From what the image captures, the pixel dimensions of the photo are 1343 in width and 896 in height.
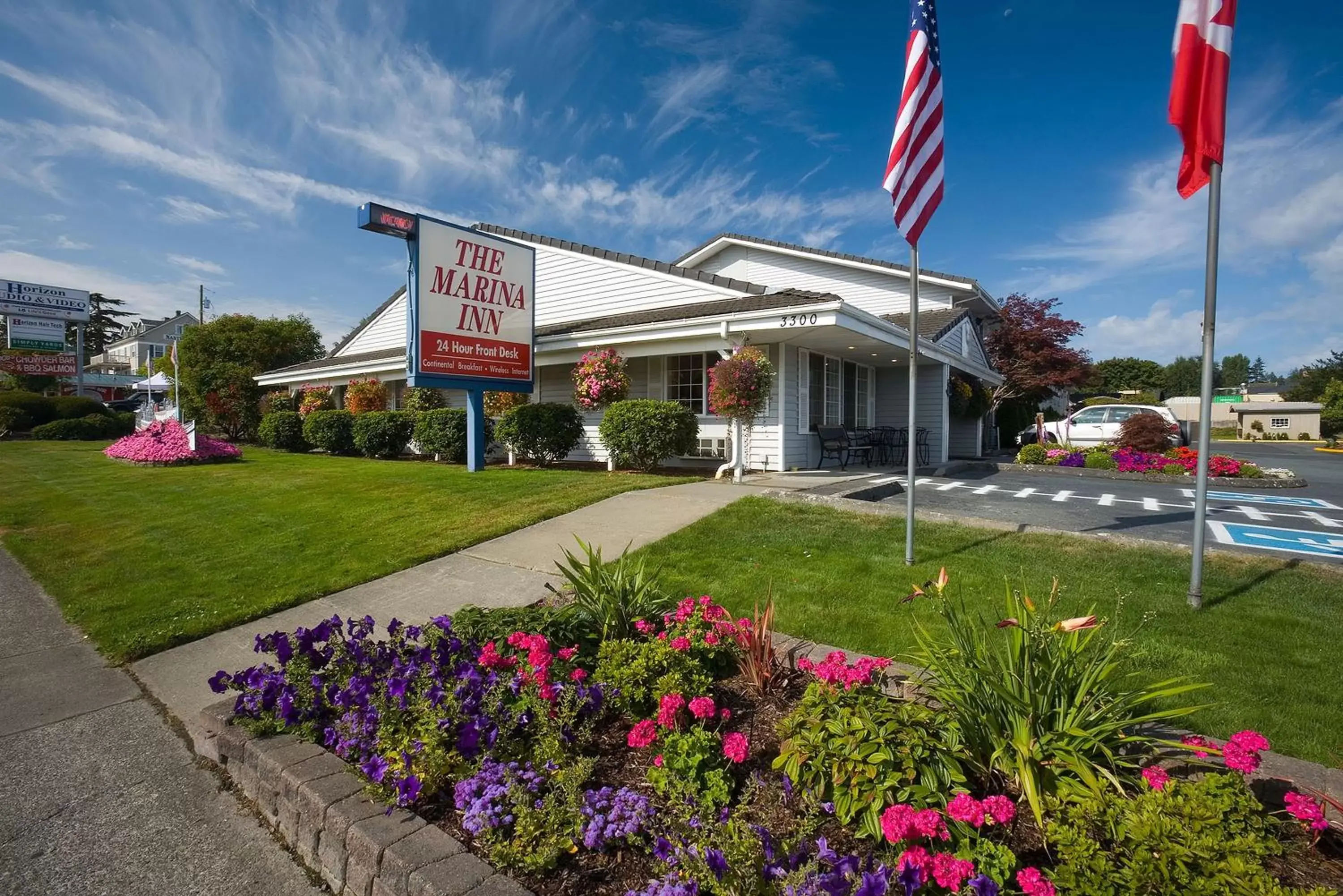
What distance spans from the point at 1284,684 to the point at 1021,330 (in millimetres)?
23881

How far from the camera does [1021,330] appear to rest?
23.7 m

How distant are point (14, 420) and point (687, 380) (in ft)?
88.0

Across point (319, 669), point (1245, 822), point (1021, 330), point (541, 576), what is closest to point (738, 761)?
point (1245, 822)

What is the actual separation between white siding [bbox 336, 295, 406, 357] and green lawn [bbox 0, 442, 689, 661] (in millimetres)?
8922

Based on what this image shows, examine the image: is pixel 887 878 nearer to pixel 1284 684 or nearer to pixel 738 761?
pixel 738 761

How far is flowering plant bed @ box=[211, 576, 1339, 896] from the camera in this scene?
152 centimetres

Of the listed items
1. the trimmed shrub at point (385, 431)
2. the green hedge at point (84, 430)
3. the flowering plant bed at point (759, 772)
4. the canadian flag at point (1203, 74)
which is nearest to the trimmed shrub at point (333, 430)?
the trimmed shrub at point (385, 431)

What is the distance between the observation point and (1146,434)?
526 inches

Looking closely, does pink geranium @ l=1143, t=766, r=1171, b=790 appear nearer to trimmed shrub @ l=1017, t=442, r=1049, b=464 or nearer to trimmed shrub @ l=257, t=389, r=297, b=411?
trimmed shrub @ l=1017, t=442, r=1049, b=464

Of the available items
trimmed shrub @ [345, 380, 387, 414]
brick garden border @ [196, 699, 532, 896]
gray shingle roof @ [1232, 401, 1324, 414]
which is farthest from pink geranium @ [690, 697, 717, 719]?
gray shingle roof @ [1232, 401, 1324, 414]

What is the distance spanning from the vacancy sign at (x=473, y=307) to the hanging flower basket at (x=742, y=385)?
4209 mm

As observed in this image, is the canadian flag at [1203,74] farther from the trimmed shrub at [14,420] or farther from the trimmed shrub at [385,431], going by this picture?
the trimmed shrub at [14,420]

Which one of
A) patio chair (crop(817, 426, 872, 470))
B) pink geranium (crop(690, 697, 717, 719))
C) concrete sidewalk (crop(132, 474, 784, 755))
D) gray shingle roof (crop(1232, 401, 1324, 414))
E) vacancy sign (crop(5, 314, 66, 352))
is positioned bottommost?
concrete sidewalk (crop(132, 474, 784, 755))

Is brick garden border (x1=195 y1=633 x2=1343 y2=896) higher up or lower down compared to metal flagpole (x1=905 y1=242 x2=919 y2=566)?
lower down
